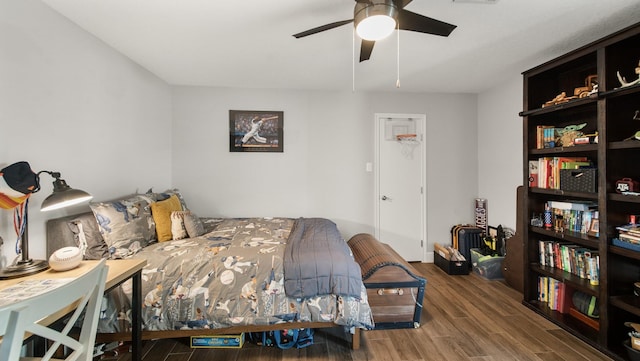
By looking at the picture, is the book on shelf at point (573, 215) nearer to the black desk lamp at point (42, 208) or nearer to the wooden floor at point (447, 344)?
the wooden floor at point (447, 344)

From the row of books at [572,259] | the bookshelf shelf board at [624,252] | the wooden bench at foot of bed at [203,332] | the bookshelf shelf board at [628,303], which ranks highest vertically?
the bookshelf shelf board at [624,252]

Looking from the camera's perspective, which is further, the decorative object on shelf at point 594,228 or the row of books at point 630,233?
the decorative object on shelf at point 594,228

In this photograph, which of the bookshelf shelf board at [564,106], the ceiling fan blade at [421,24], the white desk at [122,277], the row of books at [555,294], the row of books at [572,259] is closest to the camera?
the white desk at [122,277]

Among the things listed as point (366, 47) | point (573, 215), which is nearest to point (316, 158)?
point (366, 47)

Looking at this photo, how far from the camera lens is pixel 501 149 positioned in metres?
3.42

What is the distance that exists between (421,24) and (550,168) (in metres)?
1.88

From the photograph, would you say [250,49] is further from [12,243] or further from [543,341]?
[543,341]

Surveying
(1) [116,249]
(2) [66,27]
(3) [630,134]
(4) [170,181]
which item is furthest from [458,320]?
(2) [66,27]

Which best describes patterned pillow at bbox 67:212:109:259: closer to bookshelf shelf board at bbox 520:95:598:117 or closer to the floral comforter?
the floral comforter

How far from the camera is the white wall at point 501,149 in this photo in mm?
3186

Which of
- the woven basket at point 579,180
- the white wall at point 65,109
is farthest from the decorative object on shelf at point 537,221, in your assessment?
the white wall at point 65,109

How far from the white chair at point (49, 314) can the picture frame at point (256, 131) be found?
259 centimetres

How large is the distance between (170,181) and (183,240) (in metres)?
1.51

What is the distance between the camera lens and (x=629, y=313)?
1.94 meters
